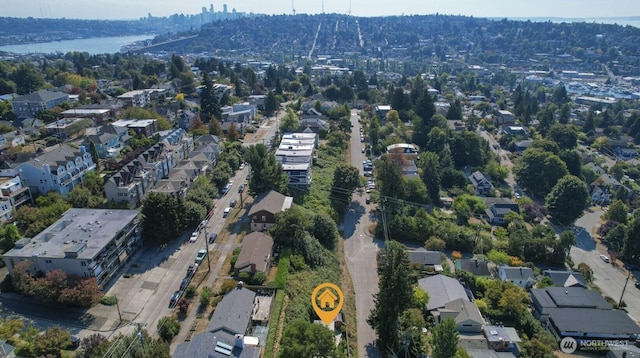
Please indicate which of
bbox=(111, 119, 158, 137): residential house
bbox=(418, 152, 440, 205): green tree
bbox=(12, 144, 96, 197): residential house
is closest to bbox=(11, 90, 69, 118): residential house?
bbox=(111, 119, 158, 137): residential house

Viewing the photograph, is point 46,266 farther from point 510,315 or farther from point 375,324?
point 510,315

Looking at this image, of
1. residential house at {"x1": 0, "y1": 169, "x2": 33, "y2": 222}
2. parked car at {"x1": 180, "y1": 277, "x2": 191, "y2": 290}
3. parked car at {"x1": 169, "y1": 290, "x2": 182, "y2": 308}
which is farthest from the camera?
residential house at {"x1": 0, "y1": 169, "x2": 33, "y2": 222}

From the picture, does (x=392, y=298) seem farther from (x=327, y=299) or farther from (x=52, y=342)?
(x=52, y=342)

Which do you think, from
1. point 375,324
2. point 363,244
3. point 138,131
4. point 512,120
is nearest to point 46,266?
point 375,324

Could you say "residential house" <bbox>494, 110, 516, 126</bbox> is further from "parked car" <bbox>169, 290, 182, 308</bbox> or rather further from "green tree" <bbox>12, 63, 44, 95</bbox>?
"green tree" <bbox>12, 63, 44, 95</bbox>

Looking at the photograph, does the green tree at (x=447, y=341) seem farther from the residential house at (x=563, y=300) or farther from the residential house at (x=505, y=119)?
the residential house at (x=505, y=119)

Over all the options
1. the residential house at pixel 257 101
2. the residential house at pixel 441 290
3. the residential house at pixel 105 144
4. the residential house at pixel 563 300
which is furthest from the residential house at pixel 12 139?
the residential house at pixel 563 300
